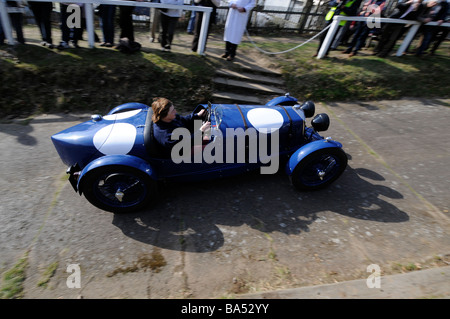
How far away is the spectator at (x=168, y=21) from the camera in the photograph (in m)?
6.22

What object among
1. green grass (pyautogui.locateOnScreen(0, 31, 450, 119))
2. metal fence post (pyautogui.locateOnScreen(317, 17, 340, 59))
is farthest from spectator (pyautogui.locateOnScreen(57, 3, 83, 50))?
metal fence post (pyautogui.locateOnScreen(317, 17, 340, 59))

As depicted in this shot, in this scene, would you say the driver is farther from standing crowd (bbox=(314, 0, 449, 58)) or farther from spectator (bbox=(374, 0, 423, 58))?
spectator (bbox=(374, 0, 423, 58))

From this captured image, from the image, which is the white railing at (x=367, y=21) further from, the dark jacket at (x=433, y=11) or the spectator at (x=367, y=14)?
the spectator at (x=367, y=14)

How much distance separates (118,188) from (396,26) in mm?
8656

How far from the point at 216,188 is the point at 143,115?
1.54 meters

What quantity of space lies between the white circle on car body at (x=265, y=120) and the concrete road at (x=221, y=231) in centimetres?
91

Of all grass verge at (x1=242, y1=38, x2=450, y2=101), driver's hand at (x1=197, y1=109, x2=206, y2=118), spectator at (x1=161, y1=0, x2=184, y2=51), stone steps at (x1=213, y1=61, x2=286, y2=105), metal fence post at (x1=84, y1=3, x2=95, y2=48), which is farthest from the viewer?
grass verge at (x1=242, y1=38, x2=450, y2=101)

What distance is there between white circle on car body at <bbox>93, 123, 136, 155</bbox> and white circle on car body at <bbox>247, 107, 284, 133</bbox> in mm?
1694

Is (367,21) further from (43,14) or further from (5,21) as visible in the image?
(5,21)

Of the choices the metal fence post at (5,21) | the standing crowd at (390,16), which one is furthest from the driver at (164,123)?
the standing crowd at (390,16)

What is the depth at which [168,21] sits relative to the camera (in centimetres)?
645

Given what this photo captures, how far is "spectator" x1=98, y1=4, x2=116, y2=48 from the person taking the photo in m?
6.04

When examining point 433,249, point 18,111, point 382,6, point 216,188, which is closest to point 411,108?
point 382,6
